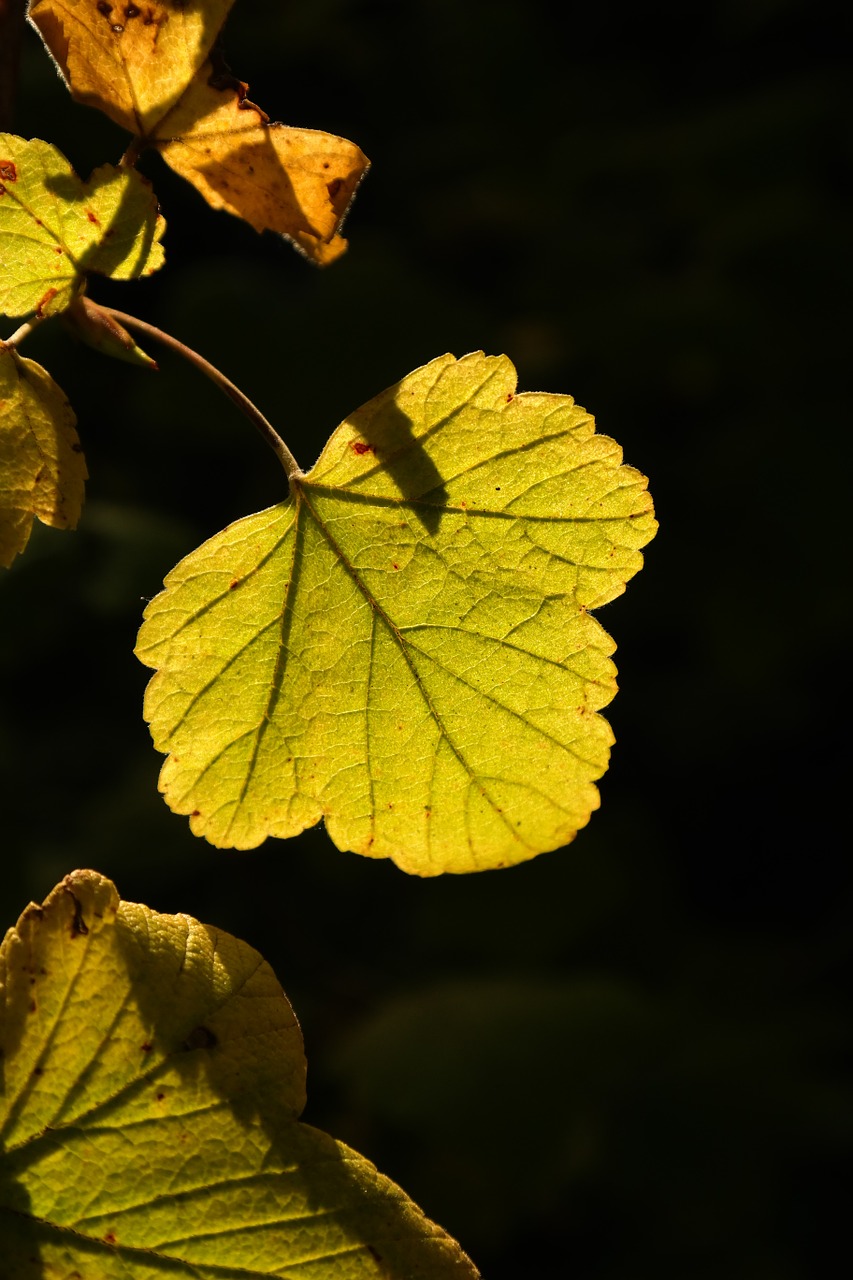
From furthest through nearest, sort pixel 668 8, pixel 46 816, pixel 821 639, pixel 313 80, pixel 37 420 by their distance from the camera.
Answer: pixel 668 8, pixel 313 80, pixel 821 639, pixel 46 816, pixel 37 420

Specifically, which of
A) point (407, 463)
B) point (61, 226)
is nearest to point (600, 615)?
point (407, 463)

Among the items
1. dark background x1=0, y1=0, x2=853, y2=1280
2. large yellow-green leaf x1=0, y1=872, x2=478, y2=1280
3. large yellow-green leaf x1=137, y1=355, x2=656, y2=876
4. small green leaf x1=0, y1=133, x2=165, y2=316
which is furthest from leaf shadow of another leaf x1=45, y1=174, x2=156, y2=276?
dark background x1=0, y1=0, x2=853, y2=1280

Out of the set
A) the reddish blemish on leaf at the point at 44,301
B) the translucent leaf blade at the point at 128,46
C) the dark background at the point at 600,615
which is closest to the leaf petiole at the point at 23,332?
the reddish blemish on leaf at the point at 44,301

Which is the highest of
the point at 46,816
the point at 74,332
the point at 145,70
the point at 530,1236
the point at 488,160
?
the point at 488,160

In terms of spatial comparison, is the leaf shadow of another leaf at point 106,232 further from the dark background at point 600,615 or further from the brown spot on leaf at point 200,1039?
the dark background at point 600,615

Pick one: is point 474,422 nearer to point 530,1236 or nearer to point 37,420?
point 37,420

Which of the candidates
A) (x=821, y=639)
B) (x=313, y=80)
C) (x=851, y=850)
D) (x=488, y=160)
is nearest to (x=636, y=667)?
(x=821, y=639)
